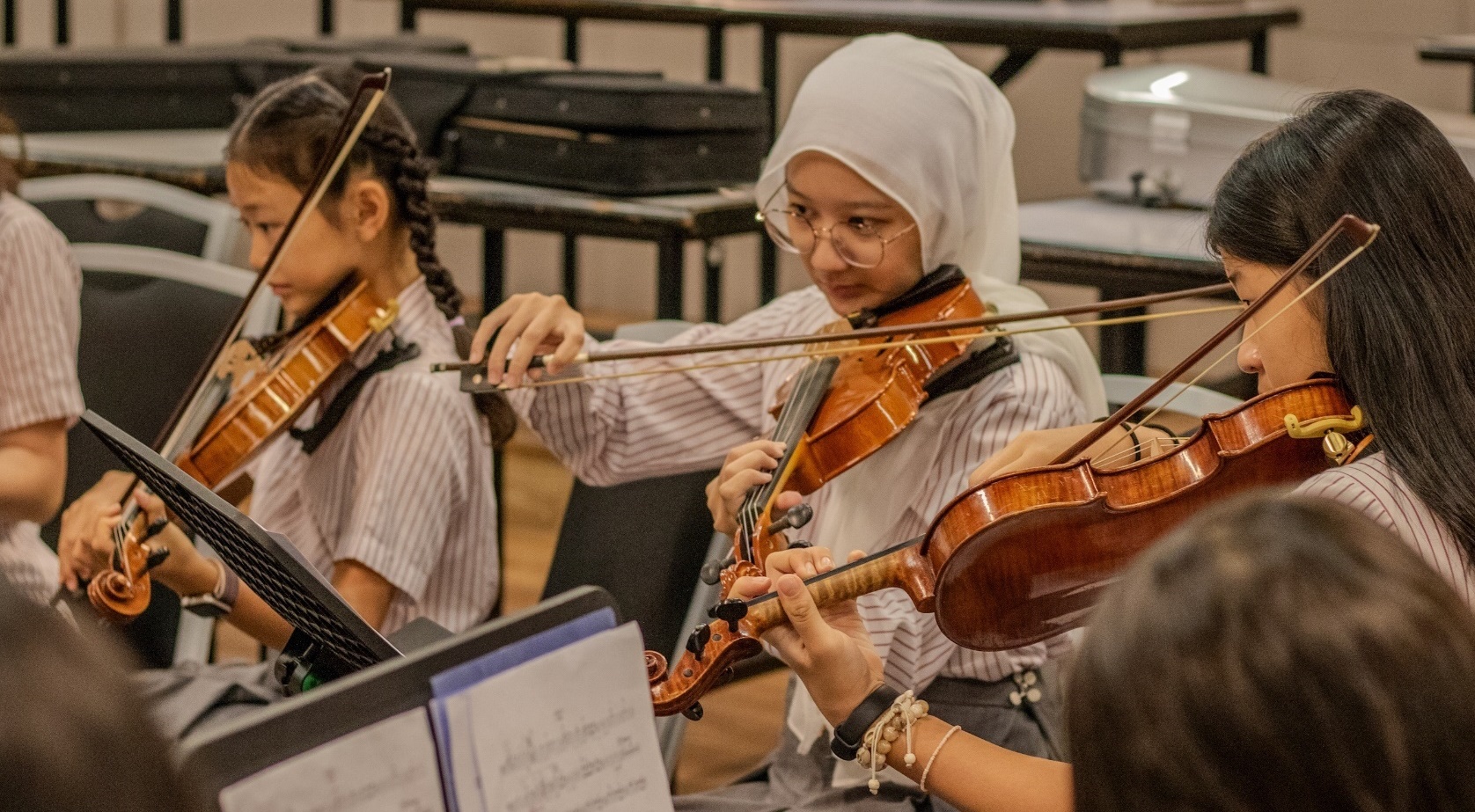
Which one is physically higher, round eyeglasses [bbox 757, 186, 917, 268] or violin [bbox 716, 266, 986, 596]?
round eyeglasses [bbox 757, 186, 917, 268]

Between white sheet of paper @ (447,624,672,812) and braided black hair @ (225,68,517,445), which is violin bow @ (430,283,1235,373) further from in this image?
white sheet of paper @ (447,624,672,812)

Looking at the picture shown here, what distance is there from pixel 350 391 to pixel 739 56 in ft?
12.3

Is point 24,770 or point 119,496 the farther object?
point 119,496

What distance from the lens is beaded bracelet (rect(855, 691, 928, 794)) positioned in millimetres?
1312

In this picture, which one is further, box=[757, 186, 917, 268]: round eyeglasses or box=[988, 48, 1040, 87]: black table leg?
box=[988, 48, 1040, 87]: black table leg

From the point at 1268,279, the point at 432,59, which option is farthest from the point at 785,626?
the point at 432,59

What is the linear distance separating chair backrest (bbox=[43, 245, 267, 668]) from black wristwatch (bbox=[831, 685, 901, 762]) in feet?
3.80

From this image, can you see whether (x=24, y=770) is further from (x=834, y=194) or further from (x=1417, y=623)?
(x=834, y=194)

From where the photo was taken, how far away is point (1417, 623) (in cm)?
73

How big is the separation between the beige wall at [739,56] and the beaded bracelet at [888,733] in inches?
127

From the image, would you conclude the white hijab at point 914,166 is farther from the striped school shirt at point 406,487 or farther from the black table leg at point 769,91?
the black table leg at point 769,91

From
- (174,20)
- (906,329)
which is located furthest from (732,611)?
(174,20)

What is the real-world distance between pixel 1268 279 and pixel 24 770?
104 centimetres

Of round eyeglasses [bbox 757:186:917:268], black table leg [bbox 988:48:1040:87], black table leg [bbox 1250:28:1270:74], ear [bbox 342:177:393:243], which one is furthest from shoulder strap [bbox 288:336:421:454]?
black table leg [bbox 1250:28:1270:74]
